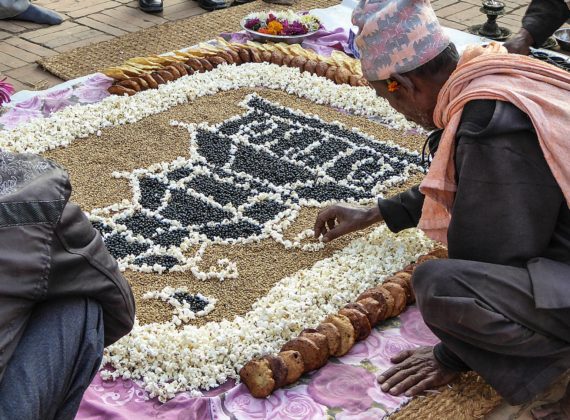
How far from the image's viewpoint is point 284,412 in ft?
8.29

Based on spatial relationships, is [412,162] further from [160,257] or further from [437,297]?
[437,297]

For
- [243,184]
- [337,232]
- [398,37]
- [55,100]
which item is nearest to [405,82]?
[398,37]

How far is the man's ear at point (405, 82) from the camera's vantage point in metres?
2.50

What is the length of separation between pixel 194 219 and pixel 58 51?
8.88ft

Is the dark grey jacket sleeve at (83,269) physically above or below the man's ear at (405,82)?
below

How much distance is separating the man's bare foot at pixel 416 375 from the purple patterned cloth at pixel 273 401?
35mm

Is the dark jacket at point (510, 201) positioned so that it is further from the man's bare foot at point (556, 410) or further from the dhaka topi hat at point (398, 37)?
the man's bare foot at point (556, 410)

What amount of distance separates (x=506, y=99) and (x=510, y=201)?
0.99 feet

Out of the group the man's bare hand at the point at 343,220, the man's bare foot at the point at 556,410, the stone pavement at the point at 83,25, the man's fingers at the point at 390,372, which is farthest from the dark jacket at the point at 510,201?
the stone pavement at the point at 83,25

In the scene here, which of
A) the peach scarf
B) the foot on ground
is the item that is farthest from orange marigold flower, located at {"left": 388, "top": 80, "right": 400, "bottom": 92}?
the foot on ground

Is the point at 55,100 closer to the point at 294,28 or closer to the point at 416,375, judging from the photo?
the point at 294,28

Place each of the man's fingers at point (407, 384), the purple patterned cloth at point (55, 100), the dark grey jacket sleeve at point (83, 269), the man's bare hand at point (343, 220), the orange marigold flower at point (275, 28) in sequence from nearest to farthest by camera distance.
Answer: the dark grey jacket sleeve at point (83, 269)
the man's fingers at point (407, 384)
the man's bare hand at point (343, 220)
the purple patterned cloth at point (55, 100)
the orange marigold flower at point (275, 28)

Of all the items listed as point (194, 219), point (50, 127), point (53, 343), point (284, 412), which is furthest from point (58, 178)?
point (50, 127)

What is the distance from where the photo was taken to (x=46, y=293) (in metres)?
1.79
